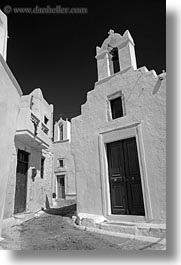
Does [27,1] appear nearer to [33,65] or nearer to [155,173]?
[33,65]

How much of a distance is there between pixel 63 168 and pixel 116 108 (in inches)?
368

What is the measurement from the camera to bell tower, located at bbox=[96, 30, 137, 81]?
486 centimetres

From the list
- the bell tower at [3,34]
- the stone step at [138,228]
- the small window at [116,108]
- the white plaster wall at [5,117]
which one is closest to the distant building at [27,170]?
the white plaster wall at [5,117]

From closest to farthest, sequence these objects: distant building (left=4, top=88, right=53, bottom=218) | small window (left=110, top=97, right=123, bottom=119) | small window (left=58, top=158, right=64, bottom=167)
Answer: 1. small window (left=110, top=97, right=123, bottom=119)
2. distant building (left=4, top=88, right=53, bottom=218)
3. small window (left=58, top=158, right=64, bottom=167)

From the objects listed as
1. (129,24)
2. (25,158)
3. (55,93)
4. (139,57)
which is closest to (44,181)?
(25,158)

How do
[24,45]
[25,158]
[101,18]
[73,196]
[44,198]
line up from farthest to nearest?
[73,196] → [44,198] → [25,158] → [24,45] → [101,18]

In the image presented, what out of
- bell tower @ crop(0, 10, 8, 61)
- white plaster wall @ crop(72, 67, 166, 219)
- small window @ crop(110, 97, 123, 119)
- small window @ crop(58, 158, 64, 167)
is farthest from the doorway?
bell tower @ crop(0, 10, 8, 61)

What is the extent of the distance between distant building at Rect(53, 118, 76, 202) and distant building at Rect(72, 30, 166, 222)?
26.3 feet

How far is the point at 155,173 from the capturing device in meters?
3.59

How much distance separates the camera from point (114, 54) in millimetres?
5469

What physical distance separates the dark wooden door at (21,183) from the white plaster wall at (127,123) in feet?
6.83

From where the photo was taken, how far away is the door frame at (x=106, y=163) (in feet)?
12.0

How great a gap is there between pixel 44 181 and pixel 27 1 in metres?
6.47

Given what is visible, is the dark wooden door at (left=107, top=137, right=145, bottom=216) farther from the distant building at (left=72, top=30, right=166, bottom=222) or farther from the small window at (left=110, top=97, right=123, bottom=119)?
the small window at (left=110, top=97, right=123, bottom=119)
